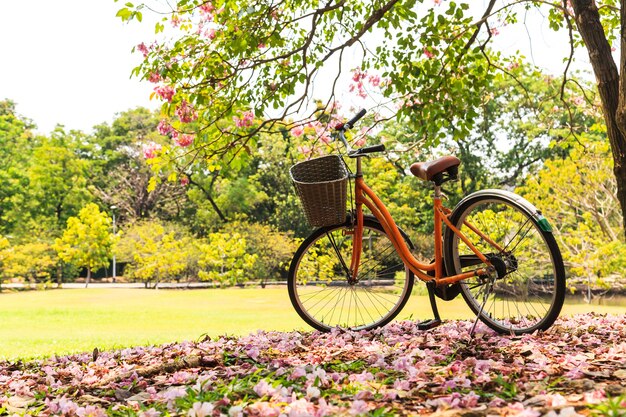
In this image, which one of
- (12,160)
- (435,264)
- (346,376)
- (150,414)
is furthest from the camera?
(12,160)

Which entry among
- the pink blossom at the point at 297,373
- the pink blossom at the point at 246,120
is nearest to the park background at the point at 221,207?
the pink blossom at the point at 246,120

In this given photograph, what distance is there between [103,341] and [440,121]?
13.5 feet

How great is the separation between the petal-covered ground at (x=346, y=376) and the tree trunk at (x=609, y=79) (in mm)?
1219

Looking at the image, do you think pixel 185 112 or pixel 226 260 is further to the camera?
pixel 226 260

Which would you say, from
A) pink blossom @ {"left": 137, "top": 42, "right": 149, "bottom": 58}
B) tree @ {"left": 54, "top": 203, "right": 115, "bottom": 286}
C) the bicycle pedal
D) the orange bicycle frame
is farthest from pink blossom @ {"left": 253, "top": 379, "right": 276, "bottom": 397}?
tree @ {"left": 54, "top": 203, "right": 115, "bottom": 286}

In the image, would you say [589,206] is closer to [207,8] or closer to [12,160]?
[207,8]

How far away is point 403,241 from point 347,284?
0.55 meters

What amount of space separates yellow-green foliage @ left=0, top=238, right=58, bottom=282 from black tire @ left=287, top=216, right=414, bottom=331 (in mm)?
18176

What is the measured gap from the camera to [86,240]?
70.9 feet

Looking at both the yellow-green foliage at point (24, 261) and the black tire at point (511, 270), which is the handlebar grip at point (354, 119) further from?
the yellow-green foliage at point (24, 261)

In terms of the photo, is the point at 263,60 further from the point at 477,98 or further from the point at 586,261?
the point at 586,261

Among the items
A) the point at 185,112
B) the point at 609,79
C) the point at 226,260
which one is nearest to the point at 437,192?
the point at 609,79

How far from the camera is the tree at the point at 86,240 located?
21.3m

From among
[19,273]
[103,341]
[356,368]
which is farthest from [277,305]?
[19,273]
